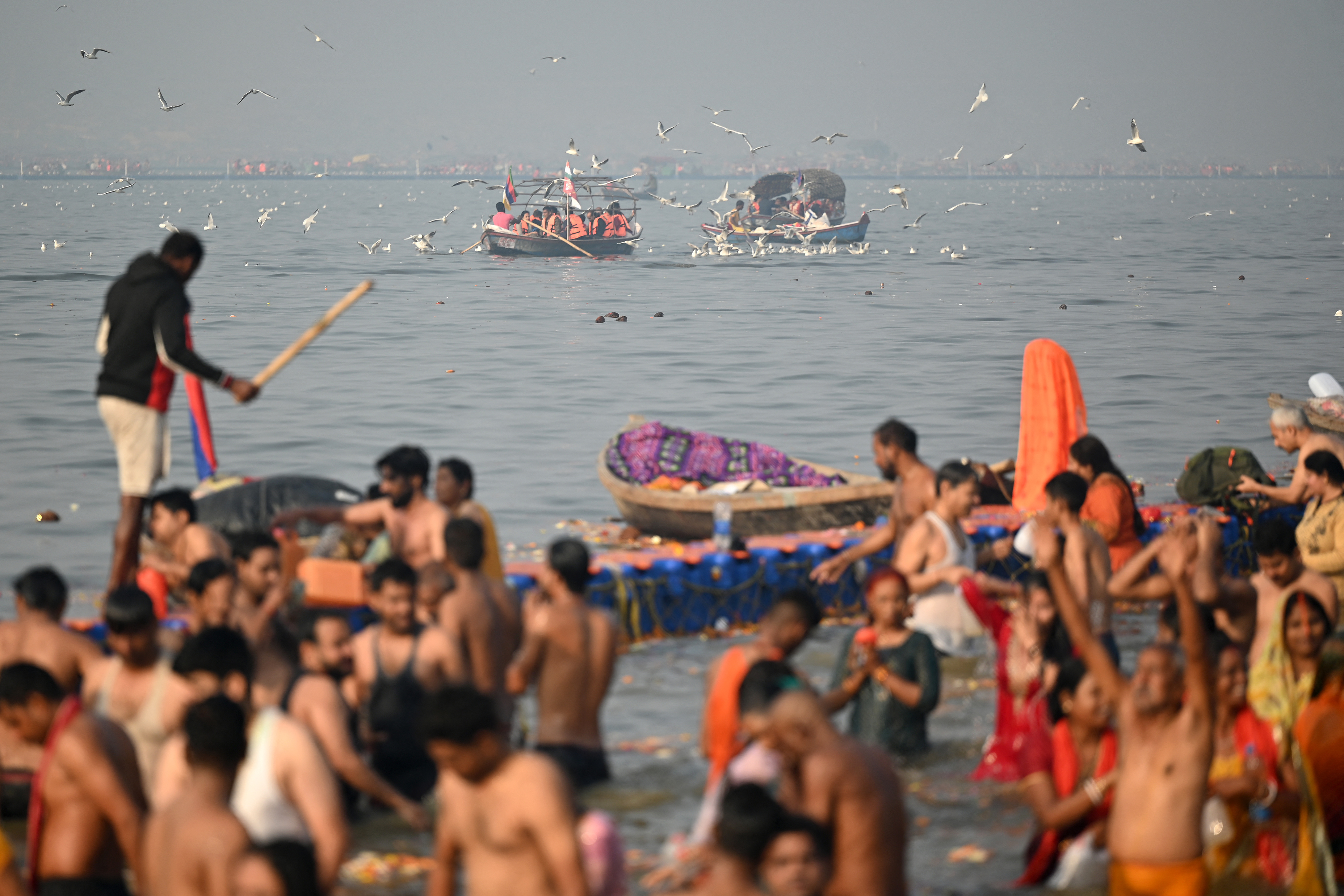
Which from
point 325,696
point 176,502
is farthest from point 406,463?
point 325,696

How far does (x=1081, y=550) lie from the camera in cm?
884

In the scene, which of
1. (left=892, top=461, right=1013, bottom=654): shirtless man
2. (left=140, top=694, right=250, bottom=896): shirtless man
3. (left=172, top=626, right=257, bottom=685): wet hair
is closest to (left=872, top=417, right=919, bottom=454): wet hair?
(left=892, top=461, right=1013, bottom=654): shirtless man

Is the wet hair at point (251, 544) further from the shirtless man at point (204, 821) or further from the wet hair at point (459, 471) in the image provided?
the shirtless man at point (204, 821)

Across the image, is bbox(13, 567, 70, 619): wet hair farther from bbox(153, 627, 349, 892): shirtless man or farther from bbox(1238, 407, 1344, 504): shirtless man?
bbox(1238, 407, 1344, 504): shirtless man

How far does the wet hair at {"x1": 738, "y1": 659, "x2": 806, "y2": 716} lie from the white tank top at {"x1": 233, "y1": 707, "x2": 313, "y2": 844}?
5.19 feet

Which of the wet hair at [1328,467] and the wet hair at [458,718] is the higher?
the wet hair at [1328,467]

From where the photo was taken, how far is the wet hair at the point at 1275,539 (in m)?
7.53

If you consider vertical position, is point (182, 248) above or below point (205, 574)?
above

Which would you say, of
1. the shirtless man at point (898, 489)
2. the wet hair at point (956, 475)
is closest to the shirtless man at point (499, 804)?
the wet hair at point (956, 475)

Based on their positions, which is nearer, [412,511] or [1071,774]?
[1071,774]

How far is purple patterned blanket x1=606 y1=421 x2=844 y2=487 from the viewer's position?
1530 centimetres

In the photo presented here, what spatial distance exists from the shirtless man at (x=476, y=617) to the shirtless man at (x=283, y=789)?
2095mm

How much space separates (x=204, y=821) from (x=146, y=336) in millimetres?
6251

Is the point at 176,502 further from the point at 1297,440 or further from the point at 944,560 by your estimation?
the point at 1297,440
